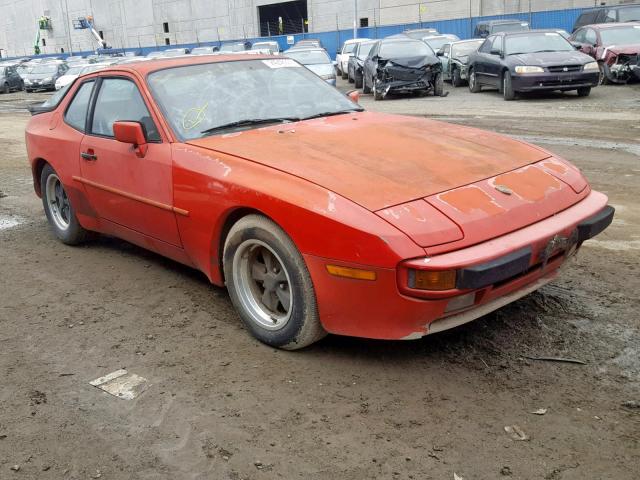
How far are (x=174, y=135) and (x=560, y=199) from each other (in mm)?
2217

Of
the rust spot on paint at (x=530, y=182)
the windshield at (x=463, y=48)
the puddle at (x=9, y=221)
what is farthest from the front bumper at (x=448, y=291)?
the windshield at (x=463, y=48)

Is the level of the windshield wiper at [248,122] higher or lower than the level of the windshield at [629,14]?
lower

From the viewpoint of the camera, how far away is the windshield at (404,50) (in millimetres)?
16953

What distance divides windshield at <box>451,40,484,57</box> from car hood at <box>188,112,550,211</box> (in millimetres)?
16714

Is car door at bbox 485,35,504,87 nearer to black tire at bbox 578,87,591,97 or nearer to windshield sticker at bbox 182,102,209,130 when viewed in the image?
black tire at bbox 578,87,591,97

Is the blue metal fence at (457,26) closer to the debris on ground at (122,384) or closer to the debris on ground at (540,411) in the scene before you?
the debris on ground at (540,411)

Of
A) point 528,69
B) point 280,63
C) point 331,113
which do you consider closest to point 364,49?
point 528,69

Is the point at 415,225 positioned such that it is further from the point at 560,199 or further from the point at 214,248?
the point at 214,248

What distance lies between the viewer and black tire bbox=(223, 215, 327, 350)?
315cm

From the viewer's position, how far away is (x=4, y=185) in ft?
27.8

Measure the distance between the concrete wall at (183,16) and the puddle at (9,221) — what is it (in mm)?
36415

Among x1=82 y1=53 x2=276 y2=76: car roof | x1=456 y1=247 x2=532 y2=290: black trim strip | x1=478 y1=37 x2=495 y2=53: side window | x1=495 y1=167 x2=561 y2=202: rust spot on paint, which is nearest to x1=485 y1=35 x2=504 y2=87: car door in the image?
x1=478 y1=37 x2=495 y2=53: side window

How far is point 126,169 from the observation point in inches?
168

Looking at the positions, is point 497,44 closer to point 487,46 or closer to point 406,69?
point 487,46
